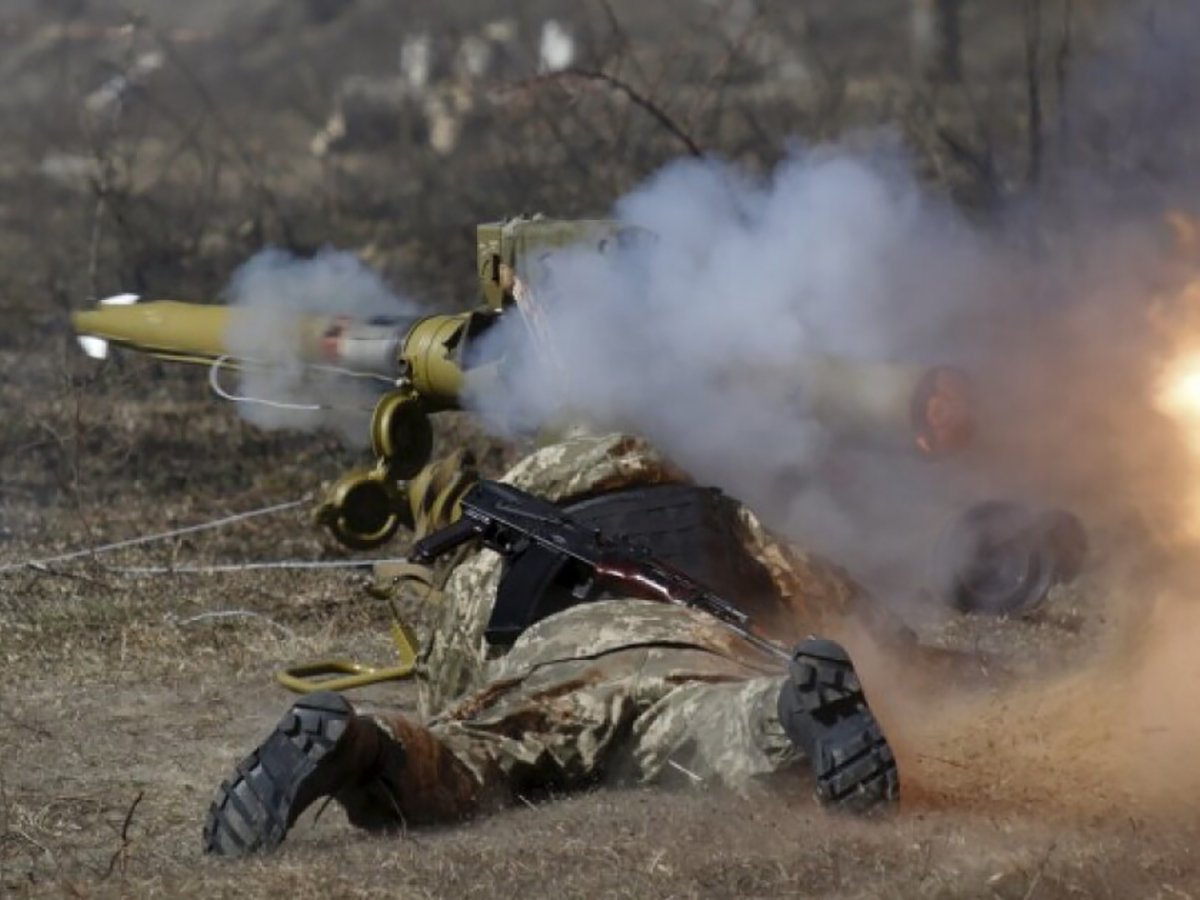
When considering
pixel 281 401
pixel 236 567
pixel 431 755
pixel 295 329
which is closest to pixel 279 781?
pixel 431 755

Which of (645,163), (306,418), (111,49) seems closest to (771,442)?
(306,418)

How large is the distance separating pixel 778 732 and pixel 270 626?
3.59 metres

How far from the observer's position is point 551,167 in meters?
19.0

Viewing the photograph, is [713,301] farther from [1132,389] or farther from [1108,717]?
[1108,717]

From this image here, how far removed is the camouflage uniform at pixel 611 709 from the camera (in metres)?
6.00

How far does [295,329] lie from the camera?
33.8 feet

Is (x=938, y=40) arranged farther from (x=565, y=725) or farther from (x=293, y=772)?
(x=293, y=772)

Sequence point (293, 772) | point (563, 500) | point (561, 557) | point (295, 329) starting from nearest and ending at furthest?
point (293, 772) → point (561, 557) → point (563, 500) → point (295, 329)

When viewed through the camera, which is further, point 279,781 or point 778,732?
point 778,732

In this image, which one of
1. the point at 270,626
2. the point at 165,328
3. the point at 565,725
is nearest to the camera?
the point at 565,725

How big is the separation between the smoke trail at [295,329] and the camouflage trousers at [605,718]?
3.66 metres

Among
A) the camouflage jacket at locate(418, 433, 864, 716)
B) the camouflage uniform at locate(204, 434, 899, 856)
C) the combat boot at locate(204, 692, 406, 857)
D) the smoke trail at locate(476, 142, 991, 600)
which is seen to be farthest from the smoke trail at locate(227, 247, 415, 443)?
the combat boot at locate(204, 692, 406, 857)

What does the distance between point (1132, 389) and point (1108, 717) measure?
1857mm

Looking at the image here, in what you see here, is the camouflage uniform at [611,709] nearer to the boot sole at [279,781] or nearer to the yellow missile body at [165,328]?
the boot sole at [279,781]
